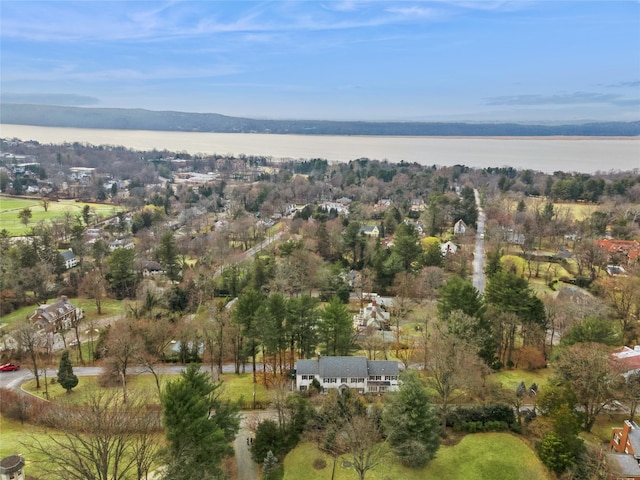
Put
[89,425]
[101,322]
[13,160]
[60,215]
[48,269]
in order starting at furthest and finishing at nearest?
1. [13,160]
2. [60,215]
3. [48,269]
4. [101,322]
5. [89,425]

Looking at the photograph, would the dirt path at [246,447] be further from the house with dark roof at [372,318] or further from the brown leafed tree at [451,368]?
the house with dark roof at [372,318]

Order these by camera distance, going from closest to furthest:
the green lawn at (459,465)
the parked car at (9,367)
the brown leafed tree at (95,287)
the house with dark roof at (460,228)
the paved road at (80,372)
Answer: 1. the green lawn at (459,465)
2. the paved road at (80,372)
3. the parked car at (9,367)
4. the brown leafed tree at (95,287)
5. the house with dark roof at (460,228)

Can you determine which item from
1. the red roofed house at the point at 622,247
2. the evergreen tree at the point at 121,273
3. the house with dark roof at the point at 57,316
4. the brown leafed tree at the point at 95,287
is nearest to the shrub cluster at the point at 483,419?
the house with dark roof at the point at 57,316

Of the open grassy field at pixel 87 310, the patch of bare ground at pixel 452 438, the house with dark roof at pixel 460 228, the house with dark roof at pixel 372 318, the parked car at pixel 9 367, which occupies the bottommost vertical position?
the open grassy field at pixel 87 310

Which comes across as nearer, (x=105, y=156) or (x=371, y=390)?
(x=371, y=390)

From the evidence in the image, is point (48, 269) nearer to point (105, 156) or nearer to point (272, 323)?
point (272, 323)

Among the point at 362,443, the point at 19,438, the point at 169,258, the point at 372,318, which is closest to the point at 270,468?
the point at 362,443

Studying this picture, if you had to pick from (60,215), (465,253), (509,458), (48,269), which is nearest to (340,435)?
(509,458)
